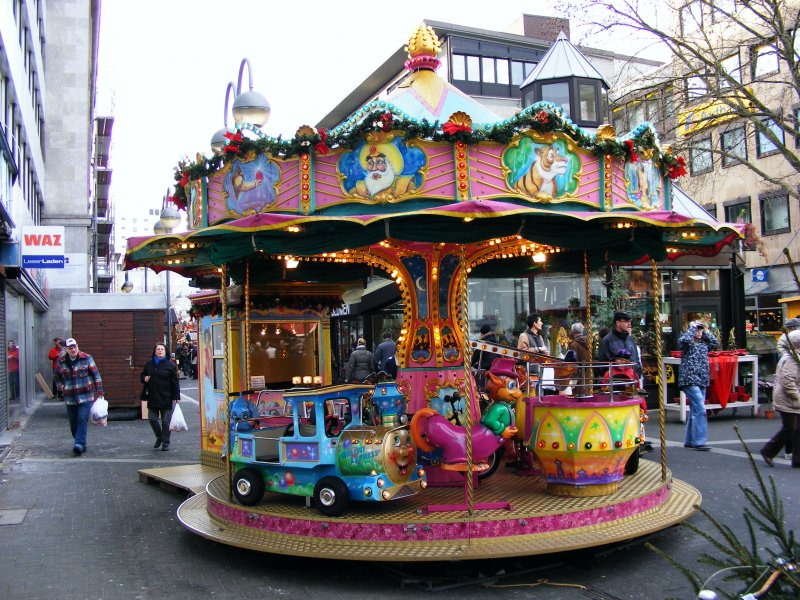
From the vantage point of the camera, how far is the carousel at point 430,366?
6887 millimetres

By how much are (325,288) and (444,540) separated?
Answer: 20.7 feet

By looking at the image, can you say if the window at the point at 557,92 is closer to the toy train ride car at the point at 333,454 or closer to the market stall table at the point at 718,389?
the market stall table at the point at 718,389

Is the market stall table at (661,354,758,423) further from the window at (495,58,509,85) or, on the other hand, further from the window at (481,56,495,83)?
the window at (495,58,509,85)

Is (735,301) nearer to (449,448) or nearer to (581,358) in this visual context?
(581,358)

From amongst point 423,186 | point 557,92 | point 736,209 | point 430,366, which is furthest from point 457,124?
point 736,209

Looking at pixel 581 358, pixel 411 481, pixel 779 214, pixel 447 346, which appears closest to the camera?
pixel 411 481

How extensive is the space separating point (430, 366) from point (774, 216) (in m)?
27.8

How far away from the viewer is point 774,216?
31.7m

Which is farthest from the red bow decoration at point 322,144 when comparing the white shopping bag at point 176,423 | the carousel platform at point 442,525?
the white shopping bag at point 176,423

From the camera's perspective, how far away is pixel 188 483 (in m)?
10.1

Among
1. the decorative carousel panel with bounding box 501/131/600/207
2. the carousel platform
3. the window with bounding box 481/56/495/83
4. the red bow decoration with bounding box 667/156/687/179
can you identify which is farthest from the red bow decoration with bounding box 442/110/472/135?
the window with bounding box 481/56/495/83

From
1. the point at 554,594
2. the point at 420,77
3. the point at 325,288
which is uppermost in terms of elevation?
the point at 420,77

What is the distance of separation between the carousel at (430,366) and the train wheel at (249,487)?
0.01 meters

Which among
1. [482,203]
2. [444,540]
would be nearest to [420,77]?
[482,203]
